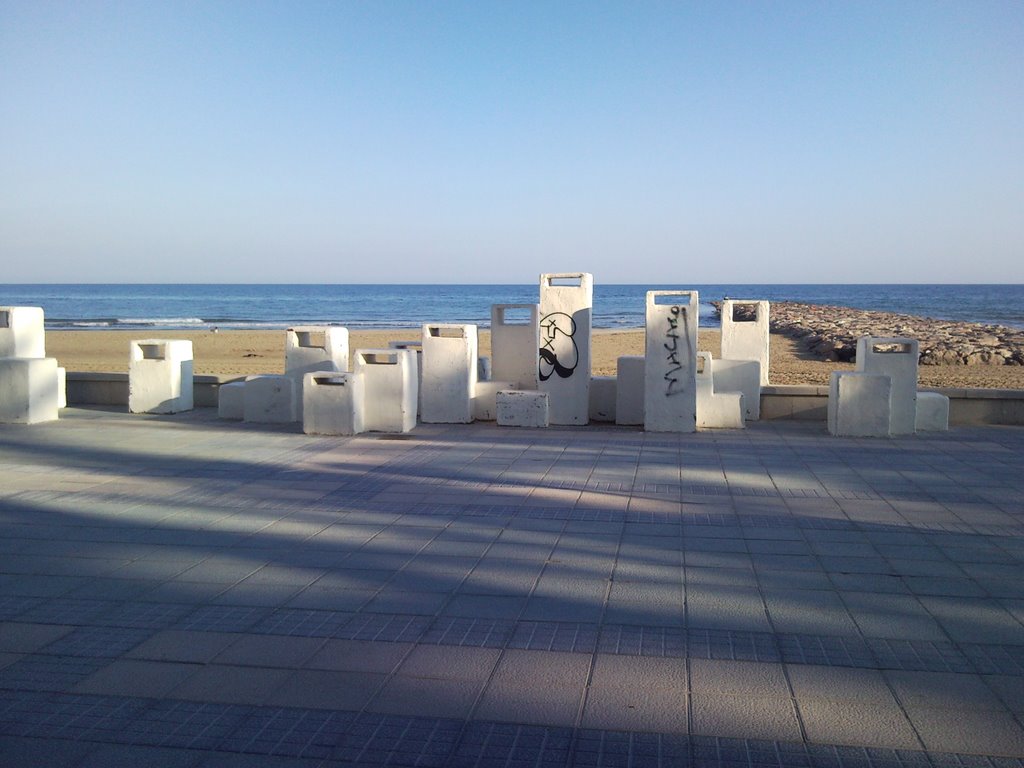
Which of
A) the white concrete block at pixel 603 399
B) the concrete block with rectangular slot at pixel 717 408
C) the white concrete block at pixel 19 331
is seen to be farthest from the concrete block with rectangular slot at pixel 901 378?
the white concrete block at pixel 19 331

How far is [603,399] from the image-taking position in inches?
483

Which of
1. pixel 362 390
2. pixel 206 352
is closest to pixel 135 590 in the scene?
pixel 362 390

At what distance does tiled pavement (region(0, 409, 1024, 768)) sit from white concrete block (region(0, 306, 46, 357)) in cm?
421

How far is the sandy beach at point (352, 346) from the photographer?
19.0 m

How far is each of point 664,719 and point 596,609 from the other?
1.34 metres

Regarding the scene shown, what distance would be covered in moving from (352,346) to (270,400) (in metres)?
18.7

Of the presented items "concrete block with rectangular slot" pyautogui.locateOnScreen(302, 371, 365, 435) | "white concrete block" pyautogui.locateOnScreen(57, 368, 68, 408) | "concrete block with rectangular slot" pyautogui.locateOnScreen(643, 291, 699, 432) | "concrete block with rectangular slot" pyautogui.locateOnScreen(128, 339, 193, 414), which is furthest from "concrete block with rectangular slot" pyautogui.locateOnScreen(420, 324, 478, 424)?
"white concrete block" pyautogui.locateOnScreen(57, 368, 68, 408)

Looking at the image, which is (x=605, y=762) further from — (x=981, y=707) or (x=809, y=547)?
(x=809, y=547)

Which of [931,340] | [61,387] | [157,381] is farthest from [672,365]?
[931,340]

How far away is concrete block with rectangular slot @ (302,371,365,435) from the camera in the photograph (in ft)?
36.0

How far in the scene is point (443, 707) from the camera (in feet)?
12.5

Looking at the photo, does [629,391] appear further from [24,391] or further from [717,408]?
[24,391]

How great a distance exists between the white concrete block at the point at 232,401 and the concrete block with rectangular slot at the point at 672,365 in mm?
5553

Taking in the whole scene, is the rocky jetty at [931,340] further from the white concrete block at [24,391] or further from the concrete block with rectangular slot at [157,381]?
the white concrete block at [24,391]
